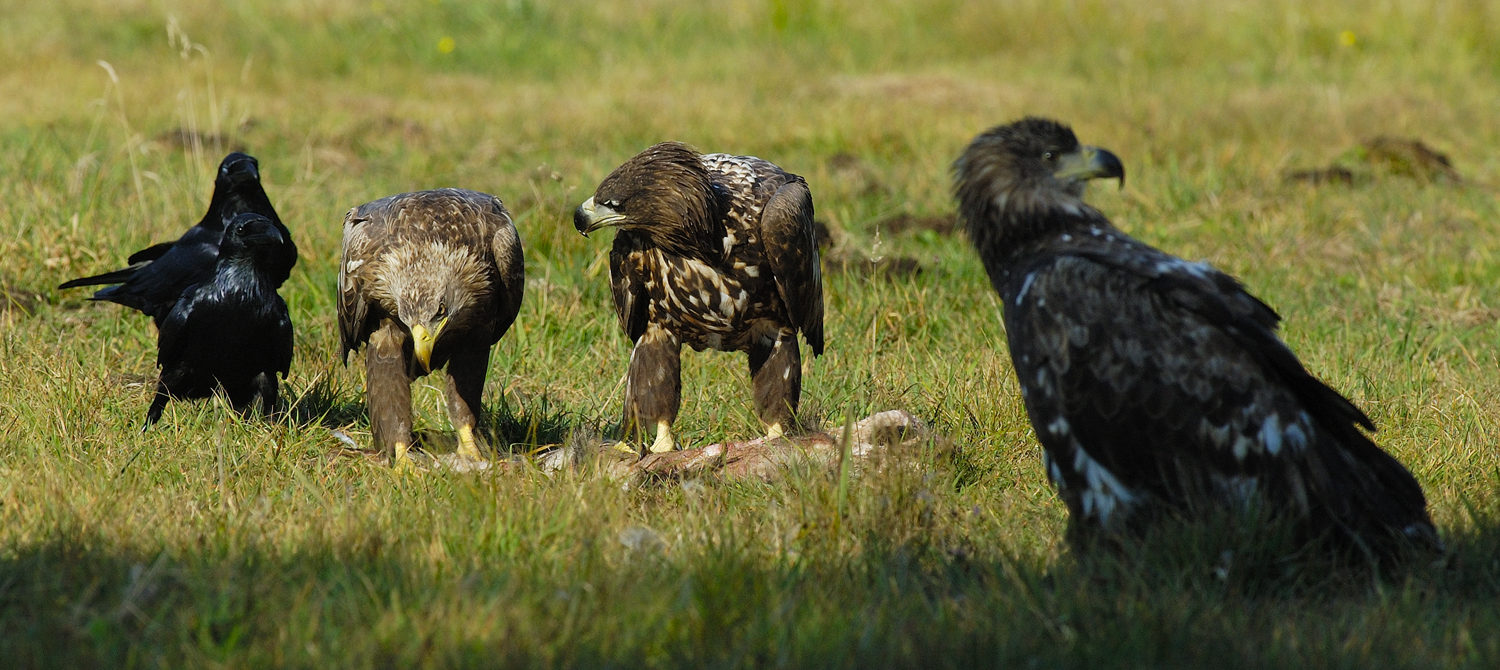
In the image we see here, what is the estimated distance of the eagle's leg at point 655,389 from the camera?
491cm

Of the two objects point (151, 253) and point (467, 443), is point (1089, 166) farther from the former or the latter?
point (151, 253)

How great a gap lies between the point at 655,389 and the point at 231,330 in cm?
173

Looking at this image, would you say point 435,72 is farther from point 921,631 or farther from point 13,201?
point 921,631

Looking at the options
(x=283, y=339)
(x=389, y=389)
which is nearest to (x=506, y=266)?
(x=389, y=389)

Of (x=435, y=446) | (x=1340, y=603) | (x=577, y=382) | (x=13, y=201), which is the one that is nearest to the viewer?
(x=1340, y=603)

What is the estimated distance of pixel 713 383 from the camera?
5832mm

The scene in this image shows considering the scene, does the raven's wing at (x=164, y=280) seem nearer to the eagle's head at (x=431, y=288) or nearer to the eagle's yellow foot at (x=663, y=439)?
the eagle's head at (x=431, y=288)

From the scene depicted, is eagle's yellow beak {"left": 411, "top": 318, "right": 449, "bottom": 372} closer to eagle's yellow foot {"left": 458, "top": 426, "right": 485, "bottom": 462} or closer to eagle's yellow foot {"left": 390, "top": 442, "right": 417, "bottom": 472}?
eagle's yellow foot {"left": 390, "top": 442, "right": 417, "bottom": 472}

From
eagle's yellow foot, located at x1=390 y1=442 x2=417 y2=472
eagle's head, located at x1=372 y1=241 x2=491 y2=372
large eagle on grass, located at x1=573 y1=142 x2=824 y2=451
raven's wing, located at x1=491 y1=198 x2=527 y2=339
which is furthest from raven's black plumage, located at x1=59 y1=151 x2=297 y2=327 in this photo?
large eagle on grass, located at x1=573 y1=142 x2=824 y2=451

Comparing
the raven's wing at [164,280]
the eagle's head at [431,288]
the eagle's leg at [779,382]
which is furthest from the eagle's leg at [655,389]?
the raven's wing at [164,280]

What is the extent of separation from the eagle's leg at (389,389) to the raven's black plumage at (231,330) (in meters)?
0.53

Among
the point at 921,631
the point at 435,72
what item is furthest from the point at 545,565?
the point at 435,72

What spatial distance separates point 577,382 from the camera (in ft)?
19.4

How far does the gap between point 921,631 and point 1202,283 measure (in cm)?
127
